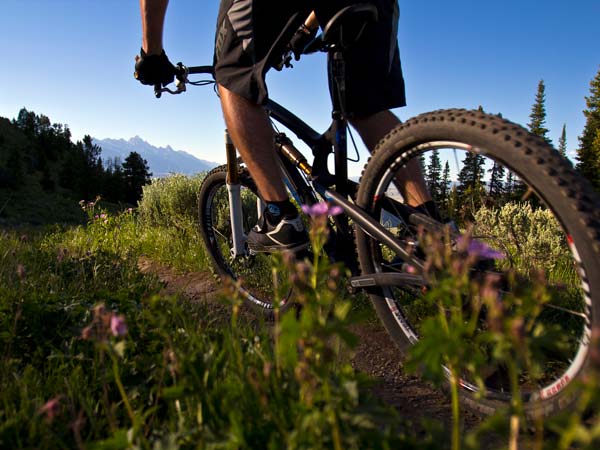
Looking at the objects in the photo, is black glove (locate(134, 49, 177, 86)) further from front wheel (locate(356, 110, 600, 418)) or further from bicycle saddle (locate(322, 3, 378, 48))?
front wheel (locate(356, 110, 600, 418))

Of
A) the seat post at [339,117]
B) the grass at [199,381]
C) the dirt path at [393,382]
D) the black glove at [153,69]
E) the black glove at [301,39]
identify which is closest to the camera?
the grass at [199,381]

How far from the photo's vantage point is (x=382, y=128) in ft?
7.84

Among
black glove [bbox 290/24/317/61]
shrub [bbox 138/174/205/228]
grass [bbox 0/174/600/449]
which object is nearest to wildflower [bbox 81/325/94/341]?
grass [bbox 0/174/600/449]

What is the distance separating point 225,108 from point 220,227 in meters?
3.77

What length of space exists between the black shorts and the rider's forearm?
38 cm

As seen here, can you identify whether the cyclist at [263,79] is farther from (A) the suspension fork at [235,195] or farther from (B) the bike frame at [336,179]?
(A) the suspension fork at [235,195]

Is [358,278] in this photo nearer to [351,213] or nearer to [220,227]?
[351,213]

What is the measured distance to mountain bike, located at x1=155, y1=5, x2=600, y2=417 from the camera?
1406 mm

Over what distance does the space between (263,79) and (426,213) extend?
1093 millimetres

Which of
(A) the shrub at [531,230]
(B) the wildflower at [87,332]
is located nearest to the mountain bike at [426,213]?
(B) the wildflower at [87,332]

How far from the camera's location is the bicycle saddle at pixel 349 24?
203 centimetres

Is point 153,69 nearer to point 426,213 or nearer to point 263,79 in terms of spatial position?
point 263,79

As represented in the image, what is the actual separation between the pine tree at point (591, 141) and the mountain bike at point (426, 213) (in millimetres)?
36765

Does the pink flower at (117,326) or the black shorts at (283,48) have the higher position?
the black shorts at (283,48)
